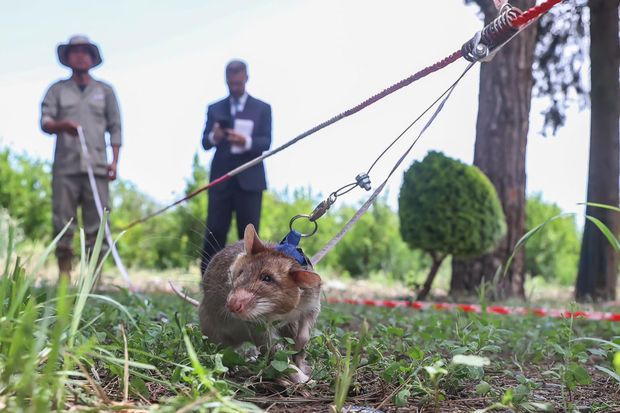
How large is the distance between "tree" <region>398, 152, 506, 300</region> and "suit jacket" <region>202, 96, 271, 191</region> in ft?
8.90

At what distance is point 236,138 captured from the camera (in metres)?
5.90

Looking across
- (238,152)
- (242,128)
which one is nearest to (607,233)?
(238,152)

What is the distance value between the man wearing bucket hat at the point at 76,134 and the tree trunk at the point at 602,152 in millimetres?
6532

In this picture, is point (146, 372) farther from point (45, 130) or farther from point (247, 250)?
point (45, 130)

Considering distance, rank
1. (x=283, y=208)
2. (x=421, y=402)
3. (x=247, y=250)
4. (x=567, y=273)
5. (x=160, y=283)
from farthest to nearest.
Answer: (x=567, y=273), (x=283, y=208), (x=160, y=283), (x=247, y=250), (x=421, y=402)

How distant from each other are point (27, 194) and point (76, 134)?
6354 millimetres

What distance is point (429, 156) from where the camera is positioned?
8.54 metres

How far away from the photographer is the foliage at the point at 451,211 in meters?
8.05

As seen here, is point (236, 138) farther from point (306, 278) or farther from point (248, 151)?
point (306, 278)

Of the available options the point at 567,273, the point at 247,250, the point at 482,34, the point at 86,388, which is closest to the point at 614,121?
the point at 567,273

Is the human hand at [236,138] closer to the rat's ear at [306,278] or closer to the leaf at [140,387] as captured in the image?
the rat's ear at [306,278]

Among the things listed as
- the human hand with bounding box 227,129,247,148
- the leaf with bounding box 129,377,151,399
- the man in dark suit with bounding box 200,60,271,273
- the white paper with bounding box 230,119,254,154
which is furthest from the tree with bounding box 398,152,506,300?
the leaf with bounding box 129,377,151,399

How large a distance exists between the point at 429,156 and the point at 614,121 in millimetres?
2979

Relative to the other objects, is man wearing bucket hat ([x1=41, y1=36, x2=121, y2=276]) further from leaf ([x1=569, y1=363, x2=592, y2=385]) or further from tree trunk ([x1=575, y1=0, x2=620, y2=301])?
tree trunk ([x1=575, y1=0, x2=620, y2=301])
